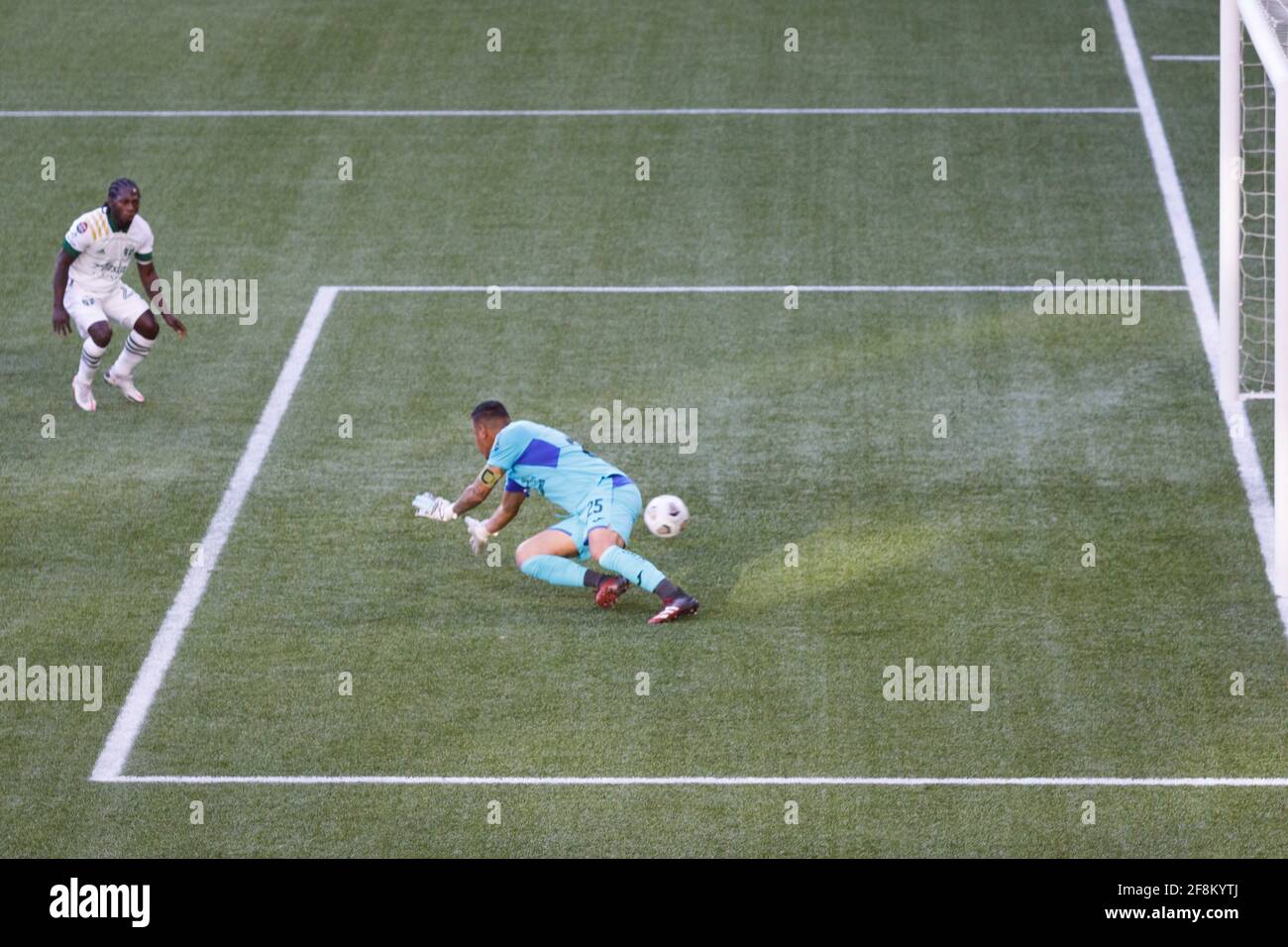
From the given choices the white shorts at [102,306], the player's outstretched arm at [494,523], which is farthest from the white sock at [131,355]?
the player's outstretched arm at [494,523]

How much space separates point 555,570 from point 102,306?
4950 millimetres

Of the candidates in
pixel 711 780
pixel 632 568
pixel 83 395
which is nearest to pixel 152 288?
pixel 83 395

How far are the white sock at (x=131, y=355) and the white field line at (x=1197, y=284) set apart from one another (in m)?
7.75

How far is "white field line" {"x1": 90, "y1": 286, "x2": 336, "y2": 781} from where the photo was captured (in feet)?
36.8

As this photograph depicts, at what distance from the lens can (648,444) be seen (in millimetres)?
15094

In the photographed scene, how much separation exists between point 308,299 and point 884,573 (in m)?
6.65

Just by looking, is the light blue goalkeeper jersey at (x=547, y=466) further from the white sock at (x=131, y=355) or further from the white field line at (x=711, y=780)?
the white sock at (x=131, y=355)

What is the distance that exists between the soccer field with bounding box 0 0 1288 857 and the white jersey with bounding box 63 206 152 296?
0.93 m

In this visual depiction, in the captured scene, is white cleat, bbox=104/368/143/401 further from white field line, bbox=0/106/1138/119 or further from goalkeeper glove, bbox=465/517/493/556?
white field line, bbox=0/106/1138/119

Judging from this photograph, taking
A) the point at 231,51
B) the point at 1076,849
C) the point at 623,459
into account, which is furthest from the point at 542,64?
the point at 1076,849

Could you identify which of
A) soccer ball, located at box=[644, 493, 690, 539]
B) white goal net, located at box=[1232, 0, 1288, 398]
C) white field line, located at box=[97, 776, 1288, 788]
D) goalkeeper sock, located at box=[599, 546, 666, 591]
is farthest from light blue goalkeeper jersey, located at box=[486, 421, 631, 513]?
white goal net, located at box=[1232, 0, 1288, 398]

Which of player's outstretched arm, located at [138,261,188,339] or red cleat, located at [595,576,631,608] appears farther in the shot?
player's outstretched arm, located at [138,261,188,339]

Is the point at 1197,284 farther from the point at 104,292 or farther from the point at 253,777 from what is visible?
the point at 253,777

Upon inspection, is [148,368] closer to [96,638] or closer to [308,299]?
[308,299]
